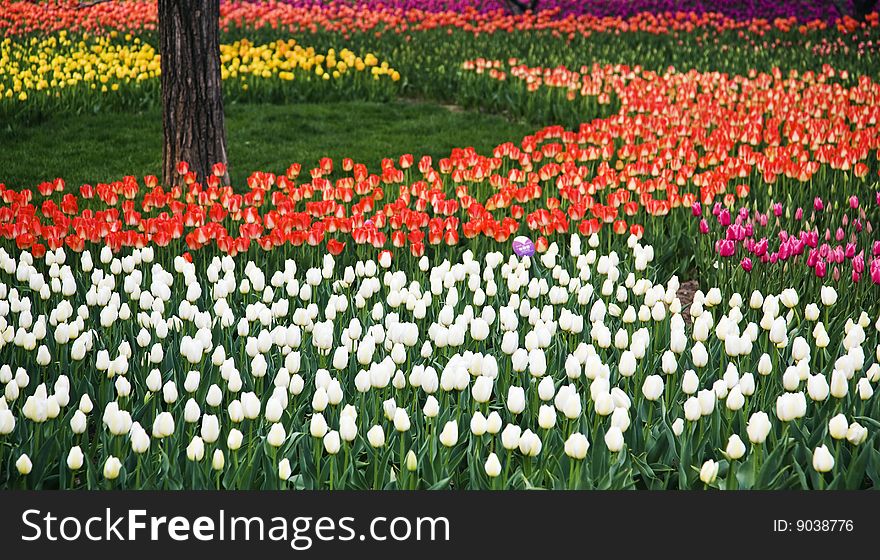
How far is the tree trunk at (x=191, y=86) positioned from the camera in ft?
20.7

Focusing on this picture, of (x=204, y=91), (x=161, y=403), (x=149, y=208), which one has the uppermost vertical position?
(x=204, y=91)

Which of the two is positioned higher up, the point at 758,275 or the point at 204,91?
the point at 204,91

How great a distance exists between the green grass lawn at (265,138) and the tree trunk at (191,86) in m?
0.74

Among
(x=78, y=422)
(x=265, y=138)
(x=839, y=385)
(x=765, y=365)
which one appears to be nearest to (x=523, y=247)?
(x=765, y=365)

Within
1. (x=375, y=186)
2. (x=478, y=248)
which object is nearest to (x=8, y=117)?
(x=375, y=186)

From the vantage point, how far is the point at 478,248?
5109 millimetres

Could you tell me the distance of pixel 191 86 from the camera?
6.38 metres

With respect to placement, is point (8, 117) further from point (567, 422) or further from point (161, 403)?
point (567, 422)

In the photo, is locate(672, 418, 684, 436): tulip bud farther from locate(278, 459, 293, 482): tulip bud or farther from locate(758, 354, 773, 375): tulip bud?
locate(278, 459, 293, 482): tulip bud

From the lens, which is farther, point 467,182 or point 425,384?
point 467,182

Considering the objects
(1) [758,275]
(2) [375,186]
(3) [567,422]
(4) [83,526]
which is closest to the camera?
(4) [83,526]

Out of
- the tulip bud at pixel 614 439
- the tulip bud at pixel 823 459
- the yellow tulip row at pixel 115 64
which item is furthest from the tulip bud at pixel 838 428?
the yellow tulip row at pixel 115 64

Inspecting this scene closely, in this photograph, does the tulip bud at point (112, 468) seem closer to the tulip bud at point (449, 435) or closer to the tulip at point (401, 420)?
the tulip at point (401, 420)

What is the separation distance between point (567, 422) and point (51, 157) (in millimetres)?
5478
